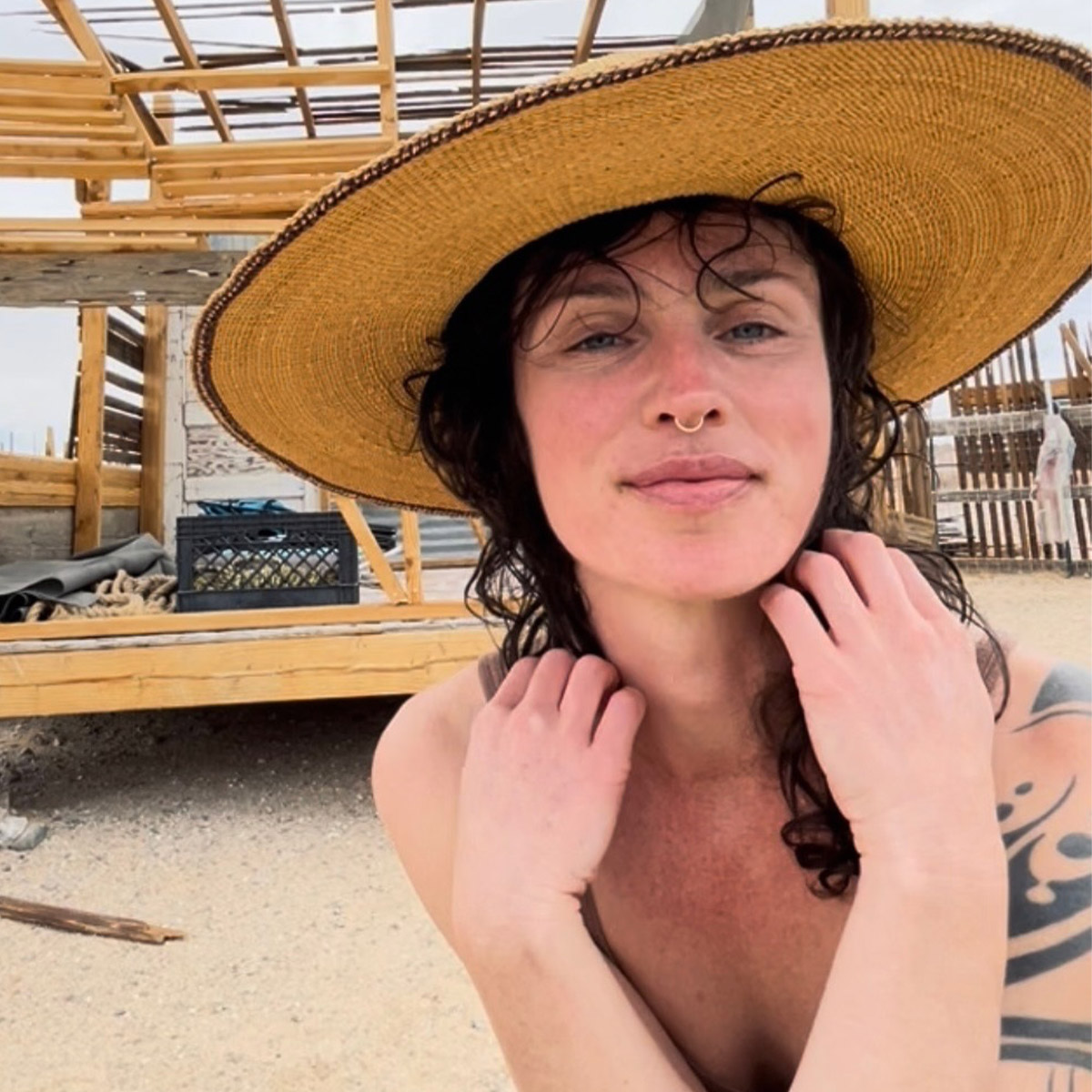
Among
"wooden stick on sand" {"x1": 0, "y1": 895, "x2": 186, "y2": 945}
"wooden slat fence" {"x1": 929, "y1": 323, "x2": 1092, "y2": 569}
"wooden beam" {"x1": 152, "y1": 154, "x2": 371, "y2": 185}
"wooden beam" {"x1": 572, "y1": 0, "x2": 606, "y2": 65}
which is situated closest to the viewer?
"wooden stick on sand" {"x1": 0, "y1": 895, "x2": 186, "y2": 945}

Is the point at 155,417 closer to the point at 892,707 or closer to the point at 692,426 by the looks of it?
the point at 692,426

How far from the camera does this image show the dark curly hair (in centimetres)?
119

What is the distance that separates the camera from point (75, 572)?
562 cm

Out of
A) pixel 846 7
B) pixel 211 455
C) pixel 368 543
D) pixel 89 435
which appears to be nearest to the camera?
pixel 846 7

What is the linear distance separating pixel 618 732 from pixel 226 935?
2.56 m

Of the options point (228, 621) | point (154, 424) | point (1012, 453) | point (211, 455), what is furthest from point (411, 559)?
point (1012, 453)

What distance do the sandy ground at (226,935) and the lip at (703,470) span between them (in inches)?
78.4

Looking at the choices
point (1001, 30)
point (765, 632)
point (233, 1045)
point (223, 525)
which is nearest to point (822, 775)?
point (765, 632)

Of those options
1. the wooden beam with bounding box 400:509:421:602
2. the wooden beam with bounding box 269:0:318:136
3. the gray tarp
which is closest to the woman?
the wooden beam with bounding box 400:509:421:602

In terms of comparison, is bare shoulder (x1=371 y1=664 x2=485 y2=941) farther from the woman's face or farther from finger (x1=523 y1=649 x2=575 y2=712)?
the woman's face

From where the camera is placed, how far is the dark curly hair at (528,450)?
1.19 metres

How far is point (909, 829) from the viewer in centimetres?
92

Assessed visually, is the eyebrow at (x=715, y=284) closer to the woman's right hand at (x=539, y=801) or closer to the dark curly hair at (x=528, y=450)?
the dark curly hair at (x=528, y=450)

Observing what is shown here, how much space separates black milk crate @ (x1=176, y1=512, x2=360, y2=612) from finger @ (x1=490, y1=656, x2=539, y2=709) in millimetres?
3879
